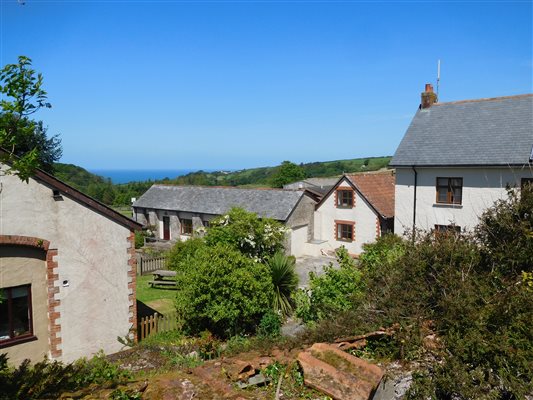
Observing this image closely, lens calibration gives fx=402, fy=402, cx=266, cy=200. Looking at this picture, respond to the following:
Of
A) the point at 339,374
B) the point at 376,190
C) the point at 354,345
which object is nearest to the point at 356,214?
the point at 376,190

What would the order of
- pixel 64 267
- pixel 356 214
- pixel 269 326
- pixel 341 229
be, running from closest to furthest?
pixel 64 267 → pixel 269 326 → pixel 356 214 → pixel 341 229

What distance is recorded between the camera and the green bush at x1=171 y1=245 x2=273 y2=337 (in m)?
13.1

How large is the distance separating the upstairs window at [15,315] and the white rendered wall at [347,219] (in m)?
20.8

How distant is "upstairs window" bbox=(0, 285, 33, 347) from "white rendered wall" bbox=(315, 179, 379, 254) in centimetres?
2085

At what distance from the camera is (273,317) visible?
45.5 ft

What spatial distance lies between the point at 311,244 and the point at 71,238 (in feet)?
66.8

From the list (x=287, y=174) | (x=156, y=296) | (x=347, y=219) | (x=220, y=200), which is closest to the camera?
(x=156, y=296)

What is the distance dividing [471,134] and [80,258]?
23.2m

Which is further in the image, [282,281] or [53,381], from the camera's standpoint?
[282,281]

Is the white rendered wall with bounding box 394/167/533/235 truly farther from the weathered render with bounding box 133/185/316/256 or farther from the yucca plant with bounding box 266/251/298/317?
the yucca plant with bounding box 266/251/298/317

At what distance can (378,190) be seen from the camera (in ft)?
97.1

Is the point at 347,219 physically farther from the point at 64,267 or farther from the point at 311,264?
the point at 64,267

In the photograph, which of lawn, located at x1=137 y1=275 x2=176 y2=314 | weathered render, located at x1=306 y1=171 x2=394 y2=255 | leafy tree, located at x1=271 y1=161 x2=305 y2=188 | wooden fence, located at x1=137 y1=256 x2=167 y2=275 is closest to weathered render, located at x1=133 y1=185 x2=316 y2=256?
weathered render, located at x1=306 y1=171 x2=394 y2=255

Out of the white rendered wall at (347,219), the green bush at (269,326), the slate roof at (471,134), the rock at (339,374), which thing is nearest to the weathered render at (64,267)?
the green bush at (269,326)
